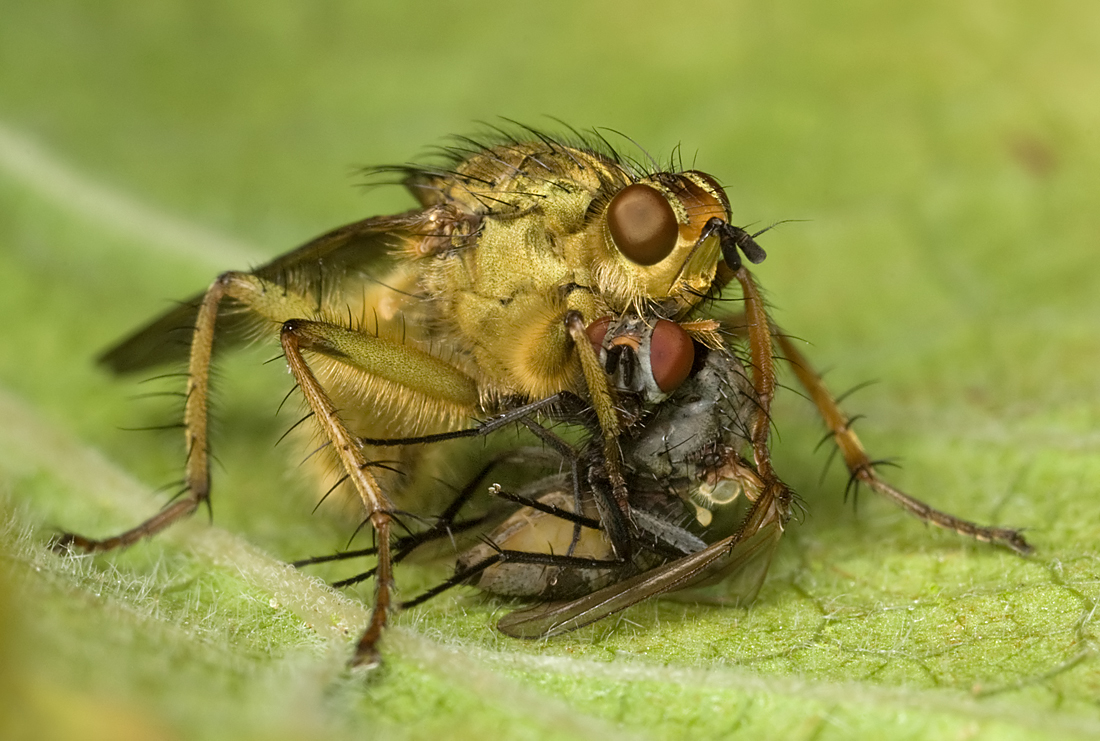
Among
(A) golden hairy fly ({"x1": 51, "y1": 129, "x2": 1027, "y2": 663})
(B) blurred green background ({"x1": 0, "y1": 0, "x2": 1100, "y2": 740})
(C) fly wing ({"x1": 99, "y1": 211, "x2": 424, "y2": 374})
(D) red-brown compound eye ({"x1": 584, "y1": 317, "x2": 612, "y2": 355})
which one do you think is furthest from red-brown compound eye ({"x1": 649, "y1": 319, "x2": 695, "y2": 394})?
(C) fly wing ({"x1": 99, "y1": 211, "x2": 424, "y2": 374})

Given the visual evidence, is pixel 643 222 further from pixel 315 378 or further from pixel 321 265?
pixel 321 265

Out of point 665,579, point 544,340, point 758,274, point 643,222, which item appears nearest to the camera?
point 665,579

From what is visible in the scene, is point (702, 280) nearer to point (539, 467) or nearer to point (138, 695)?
point (539, 467)

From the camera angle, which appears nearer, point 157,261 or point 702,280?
point 702,280

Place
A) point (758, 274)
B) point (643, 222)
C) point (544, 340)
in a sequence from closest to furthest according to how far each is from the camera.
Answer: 1. point (643, 222)
2. point (544, 340)
3. point (758, 274)

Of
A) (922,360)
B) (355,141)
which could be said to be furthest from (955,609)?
(355,141)

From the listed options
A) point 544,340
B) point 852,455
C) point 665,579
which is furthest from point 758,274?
point 665,579
